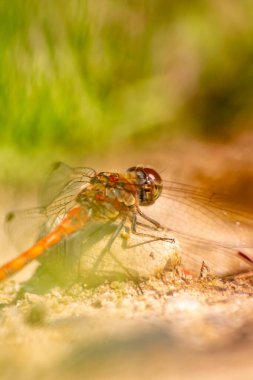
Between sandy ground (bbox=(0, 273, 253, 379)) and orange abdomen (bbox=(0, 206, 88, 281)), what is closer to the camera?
sandy ground (bbox=(0, 273, 253, 379))

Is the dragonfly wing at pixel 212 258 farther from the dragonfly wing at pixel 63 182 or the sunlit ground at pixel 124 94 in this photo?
the dragonfly wing at pixel 63 182

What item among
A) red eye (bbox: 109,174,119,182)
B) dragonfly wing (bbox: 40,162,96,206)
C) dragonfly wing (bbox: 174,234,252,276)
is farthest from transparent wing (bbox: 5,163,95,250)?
dragonfly wing (bbox: 174,234,252,276)

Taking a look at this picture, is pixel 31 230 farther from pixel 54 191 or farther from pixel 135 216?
pixel 135 216

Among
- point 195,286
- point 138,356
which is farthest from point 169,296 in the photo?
point 138,356

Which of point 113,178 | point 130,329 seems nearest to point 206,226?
point 113,178

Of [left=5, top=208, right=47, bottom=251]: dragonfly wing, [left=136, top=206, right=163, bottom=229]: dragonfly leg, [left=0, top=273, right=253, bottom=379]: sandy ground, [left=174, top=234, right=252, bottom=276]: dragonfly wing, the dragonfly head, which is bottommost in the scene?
[left=0, top=273, right=253, bottom=379]: sandy ground

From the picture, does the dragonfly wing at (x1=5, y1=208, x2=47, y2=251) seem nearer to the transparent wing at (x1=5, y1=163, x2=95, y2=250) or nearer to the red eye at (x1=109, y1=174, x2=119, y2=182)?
the transparent wing at (x1=5, y1=163, x2=95, y2=250)

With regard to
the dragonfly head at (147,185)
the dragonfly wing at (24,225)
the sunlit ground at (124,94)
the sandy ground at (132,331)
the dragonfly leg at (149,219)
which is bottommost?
the sandy ground at (132,331)

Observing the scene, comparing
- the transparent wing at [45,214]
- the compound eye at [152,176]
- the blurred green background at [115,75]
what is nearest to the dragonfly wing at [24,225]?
the transparent wing at [45,214]
